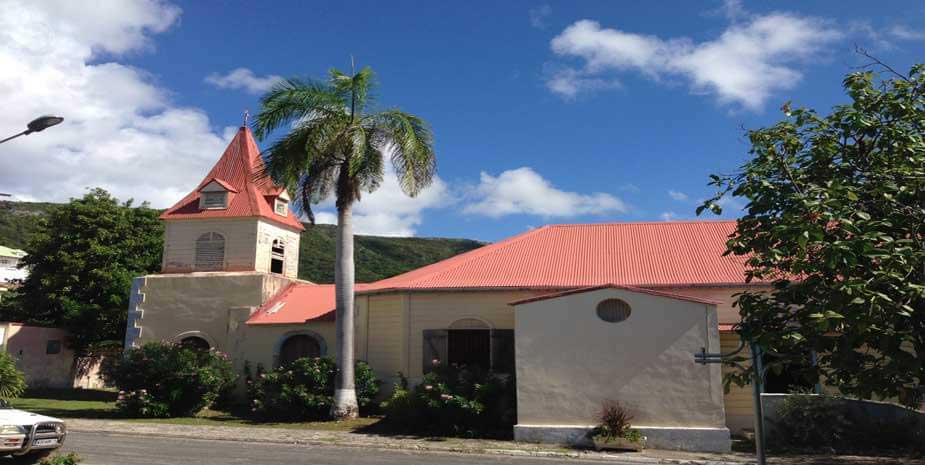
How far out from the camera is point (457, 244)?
3991 inches

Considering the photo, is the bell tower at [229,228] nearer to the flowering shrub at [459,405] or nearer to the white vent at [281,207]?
the white vent at [281,207]

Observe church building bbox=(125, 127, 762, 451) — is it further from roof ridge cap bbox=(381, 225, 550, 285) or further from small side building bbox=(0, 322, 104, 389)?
small side building bbox=(0, 322, 104, 389)

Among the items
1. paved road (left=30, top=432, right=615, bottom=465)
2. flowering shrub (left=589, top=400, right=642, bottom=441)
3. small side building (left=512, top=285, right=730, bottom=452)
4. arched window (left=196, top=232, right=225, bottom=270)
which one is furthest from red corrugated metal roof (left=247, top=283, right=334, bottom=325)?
flowering shrub (left=589, top=400, right=642, bottom=441)

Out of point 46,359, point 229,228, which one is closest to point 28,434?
point 229,228

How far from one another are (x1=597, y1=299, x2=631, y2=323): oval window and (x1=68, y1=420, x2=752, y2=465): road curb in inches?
129

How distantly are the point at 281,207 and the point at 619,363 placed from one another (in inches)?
641

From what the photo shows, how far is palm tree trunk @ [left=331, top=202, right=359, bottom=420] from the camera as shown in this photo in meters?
19.1

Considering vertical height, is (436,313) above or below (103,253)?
below

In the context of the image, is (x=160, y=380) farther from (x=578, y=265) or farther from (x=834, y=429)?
(x=834, y=429)

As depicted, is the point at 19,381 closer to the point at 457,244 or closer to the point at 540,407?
the point at 540,407

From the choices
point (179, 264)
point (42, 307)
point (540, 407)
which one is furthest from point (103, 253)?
point (540, 407)

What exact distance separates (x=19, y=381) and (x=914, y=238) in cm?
2227

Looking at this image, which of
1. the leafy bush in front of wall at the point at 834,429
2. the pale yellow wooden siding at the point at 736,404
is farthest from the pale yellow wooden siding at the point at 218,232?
the leafy bush in front of wall at the point at 834,429

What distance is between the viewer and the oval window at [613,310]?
53.6 ft
